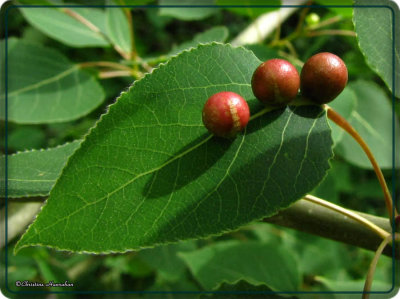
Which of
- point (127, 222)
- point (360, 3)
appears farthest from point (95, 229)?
point (360, 3)

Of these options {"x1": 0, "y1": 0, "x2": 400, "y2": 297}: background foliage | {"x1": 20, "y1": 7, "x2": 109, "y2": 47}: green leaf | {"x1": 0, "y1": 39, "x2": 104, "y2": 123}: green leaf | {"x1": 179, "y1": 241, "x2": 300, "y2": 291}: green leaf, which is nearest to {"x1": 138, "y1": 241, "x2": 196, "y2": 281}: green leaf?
{"x1": 0, "y1": 0, "x2": 400, "y2": 297}: background foliage

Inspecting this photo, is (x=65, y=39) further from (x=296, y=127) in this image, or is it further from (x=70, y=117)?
(x=296, y=127)

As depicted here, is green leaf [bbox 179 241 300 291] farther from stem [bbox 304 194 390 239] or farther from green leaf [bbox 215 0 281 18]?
green leaf [bbox 215 0 281 18]

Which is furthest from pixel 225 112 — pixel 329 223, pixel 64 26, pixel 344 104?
pixel 64 26

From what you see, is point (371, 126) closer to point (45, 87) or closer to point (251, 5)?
point (251, 5)

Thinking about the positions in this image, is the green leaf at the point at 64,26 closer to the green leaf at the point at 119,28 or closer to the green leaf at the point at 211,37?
the green leaf at the point at 119,28

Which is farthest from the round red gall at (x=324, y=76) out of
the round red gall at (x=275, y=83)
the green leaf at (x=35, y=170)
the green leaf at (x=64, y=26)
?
the green leaf at (x=64, y=26)
